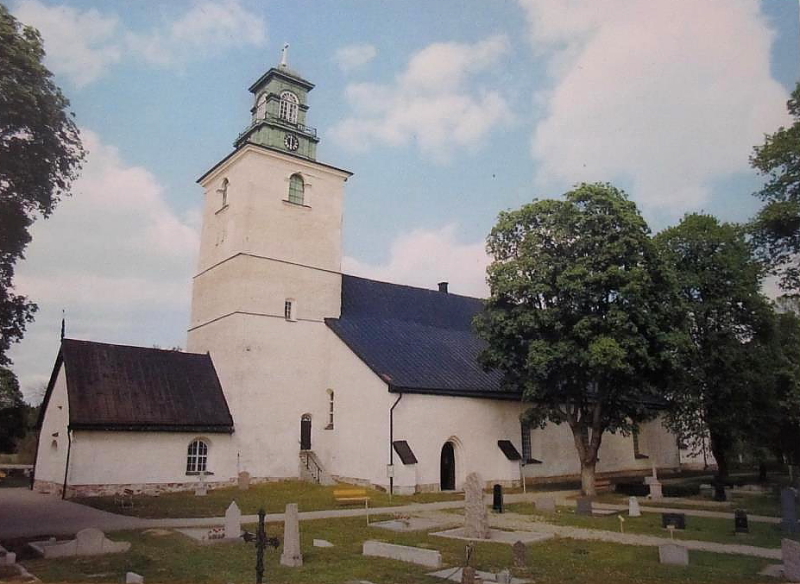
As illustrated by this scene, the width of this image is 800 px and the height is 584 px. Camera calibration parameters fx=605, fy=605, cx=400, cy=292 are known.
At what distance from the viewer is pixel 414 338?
25766mm

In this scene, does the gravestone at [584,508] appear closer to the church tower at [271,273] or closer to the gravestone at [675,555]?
the gravestone at [675,555]

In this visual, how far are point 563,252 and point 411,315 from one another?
1075 centimetres

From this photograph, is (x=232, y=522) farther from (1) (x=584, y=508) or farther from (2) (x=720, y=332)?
(2) (x=720, y=332)

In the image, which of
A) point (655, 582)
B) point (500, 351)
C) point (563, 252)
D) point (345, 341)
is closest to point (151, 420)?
point (345, 341)

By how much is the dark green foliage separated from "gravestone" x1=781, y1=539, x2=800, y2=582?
11.8 meters

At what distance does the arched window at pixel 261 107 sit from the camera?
2423 cm

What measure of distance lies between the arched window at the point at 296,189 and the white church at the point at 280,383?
0.06m

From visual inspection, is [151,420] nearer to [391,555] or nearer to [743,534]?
[391,555]

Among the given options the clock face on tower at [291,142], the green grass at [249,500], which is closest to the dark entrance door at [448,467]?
the green grass at [249,500]

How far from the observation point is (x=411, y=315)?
28594 mm

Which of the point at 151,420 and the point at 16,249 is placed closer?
the point at 16,249

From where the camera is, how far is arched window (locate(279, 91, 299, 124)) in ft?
80.5

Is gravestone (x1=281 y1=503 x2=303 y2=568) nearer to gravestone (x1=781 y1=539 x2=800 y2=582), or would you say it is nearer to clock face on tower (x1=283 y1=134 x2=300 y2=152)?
gravestone (x1=781 y1=539 x2=800 y2=582)

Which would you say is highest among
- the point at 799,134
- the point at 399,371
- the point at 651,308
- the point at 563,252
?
the point at 799,134
